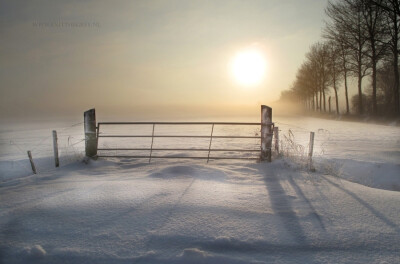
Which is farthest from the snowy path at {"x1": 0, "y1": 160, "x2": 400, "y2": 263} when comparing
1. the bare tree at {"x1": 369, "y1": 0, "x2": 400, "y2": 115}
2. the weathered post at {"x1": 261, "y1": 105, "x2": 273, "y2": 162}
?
the bare tree at {"x1": 369, "y1": 0, "x2": 400, "y2": 115}

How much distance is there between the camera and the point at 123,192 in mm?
3807

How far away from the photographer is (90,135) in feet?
21.7

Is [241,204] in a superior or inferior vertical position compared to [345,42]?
inferior

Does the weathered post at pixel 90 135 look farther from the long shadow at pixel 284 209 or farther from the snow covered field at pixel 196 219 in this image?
the long shadow at pixel 284 209

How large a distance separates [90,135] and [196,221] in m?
4.94

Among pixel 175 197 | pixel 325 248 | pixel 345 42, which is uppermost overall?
pixel 345 42

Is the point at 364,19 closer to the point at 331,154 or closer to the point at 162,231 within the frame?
the point at 331,154

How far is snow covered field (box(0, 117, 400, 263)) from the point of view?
7.57 ft

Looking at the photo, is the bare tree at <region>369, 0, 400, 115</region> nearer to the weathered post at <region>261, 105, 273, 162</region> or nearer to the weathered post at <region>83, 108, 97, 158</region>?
the weathered post at <region>261, 105, 273, 162</region>

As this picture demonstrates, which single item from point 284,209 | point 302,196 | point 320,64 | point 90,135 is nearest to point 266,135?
point 302,196

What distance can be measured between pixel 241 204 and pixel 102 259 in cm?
192

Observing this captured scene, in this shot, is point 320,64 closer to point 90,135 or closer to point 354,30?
point 354,30

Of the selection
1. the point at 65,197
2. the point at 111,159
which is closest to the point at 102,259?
the point at 65,197

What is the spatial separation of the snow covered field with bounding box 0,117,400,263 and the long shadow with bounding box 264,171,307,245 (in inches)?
0.5
